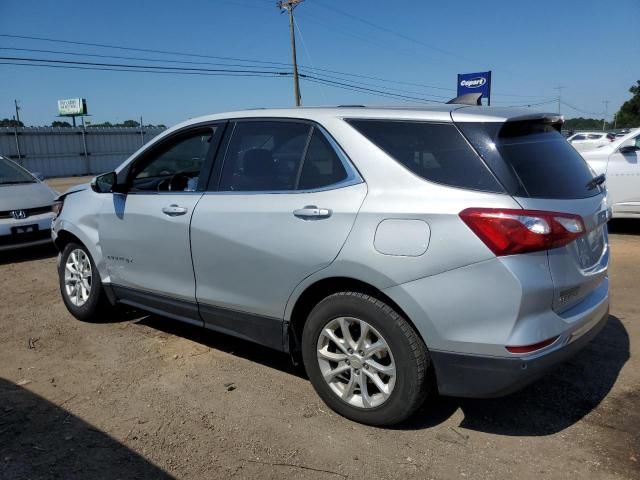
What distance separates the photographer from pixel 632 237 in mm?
8336

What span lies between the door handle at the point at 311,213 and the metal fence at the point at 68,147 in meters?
25.8

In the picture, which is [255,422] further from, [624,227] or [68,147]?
[68,147]

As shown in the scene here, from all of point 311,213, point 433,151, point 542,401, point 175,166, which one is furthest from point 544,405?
point 175,166

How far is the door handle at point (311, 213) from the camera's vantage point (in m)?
3.03

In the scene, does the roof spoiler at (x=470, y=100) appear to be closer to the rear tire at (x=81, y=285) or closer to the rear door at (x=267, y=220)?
the rear door at (x=267, y=220)

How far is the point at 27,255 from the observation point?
8148 mm

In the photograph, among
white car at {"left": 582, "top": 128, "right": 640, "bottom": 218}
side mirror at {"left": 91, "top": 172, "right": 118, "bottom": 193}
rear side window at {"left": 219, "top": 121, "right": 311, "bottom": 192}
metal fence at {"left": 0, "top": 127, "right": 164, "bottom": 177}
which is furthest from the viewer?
metal fence at {"left": 0, "top": 127, "right": 164, "bottom": 177}

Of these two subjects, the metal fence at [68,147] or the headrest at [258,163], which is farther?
the metal fence at [68,147]

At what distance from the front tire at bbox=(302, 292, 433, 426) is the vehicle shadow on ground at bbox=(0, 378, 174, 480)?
102cm

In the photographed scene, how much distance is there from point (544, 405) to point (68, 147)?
2885 cm

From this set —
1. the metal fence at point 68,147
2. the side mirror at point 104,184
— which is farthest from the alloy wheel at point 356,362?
the metal fence at point 68,147

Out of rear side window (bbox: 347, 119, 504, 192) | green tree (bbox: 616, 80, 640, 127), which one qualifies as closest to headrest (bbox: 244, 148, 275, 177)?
rear side window (bbox: 347, 119, 504, 192)

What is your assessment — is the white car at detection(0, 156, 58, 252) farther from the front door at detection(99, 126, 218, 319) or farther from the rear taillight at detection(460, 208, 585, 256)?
the rear taillight at detection(460, 208, 585, 256)

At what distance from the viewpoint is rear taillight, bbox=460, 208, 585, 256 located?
8.28 ft
